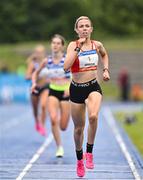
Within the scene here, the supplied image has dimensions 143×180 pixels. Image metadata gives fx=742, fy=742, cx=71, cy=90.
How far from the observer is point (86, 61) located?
10555mm

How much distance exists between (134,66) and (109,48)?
2.42 metres

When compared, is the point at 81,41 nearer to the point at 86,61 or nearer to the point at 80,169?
the point at 86,61

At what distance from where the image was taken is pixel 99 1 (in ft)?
188

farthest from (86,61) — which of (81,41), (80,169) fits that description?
(80,169)

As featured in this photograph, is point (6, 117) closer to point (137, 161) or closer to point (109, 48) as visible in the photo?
point (137, 161)

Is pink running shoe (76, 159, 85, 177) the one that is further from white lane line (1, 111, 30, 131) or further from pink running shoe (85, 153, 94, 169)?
Answer: white lane line (1, 111, 30, 131)

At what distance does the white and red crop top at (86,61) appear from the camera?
1055 cm

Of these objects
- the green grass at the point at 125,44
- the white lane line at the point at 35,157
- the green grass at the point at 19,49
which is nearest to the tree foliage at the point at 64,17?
the green grass at the point at 125,44

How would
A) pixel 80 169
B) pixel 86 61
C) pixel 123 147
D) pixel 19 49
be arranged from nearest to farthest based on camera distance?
pixel 86 61, pixel 80 169, pixel 123 147, pixel 19 49

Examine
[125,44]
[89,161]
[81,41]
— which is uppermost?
[81,41]

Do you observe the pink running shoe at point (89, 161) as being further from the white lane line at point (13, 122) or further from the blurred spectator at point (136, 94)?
the blurred spectator at point (136, 94)

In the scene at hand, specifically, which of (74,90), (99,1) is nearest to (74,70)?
(74,90)

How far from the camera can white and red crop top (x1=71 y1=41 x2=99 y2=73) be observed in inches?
415

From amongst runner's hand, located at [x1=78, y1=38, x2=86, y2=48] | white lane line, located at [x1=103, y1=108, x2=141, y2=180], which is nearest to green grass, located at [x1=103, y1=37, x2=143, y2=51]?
white lane line, located at [x1=103, y1=108, x2=141, y2=180]
